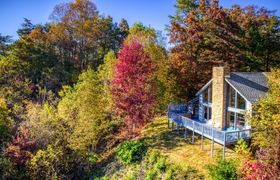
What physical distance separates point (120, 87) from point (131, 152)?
568cm

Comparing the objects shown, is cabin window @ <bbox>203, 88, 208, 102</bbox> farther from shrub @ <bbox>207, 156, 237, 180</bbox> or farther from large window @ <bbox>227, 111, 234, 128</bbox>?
shrub @ <bbox>207, 156, 237, 180</bbox>

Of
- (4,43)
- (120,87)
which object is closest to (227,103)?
(120,87)

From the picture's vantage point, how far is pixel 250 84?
1719 cm

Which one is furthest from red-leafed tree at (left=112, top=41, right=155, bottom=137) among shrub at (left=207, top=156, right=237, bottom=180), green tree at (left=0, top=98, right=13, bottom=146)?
shrub at (left=207, top=156, right=237, bottom=180)

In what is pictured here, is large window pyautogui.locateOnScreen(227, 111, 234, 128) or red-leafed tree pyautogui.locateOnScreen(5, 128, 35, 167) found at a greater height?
large window pyautogui.locateOnScreen(227, 111, 234, 128)

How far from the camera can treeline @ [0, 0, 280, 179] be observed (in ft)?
56.8

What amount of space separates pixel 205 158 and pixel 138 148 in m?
5.32

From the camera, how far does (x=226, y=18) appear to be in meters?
23.7

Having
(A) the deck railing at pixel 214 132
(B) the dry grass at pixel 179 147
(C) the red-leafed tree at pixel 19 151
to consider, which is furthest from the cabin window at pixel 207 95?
(C) the red-leafed tree at pixel 19 151

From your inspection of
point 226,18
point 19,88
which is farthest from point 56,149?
point 226,18

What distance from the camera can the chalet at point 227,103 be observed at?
15367 mm

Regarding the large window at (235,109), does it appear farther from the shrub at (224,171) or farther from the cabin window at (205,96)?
the shrub at (224,171)

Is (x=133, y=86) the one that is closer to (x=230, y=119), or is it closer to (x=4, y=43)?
(x=230, y=119)

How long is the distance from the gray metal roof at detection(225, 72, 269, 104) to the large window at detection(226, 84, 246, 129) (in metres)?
0.60
